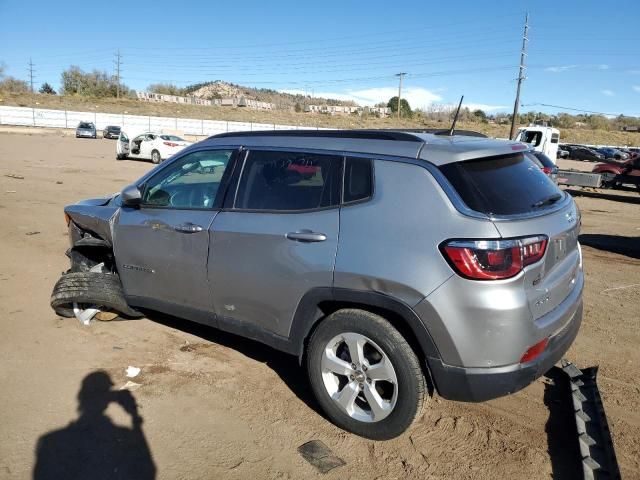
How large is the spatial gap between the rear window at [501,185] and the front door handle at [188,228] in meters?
1.81

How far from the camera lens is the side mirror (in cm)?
424

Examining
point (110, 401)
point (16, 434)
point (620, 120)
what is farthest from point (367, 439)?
point (620, 120)

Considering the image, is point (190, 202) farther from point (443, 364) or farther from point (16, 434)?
point (443, 364)

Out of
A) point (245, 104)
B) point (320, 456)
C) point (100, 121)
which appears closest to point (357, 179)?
point (320, 456)

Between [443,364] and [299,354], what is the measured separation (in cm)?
99

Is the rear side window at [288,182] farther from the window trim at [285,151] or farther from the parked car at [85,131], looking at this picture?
the parked car at [85,131]

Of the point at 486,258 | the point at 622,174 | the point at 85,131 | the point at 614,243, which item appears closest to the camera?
the point at 486,258

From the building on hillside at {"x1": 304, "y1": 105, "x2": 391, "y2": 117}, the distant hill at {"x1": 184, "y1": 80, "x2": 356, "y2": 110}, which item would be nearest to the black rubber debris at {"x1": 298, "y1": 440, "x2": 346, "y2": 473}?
the building on hillside at {"x1": 304, "y1": 105, "x2": 391, "y2": 117}

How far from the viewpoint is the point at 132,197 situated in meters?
4.23

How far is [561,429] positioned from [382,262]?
1654mm

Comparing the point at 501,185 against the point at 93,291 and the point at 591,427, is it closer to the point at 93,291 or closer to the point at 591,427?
the point at 591,427

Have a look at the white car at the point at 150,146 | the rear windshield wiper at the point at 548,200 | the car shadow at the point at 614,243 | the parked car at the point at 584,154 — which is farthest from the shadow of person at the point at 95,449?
the parked car at the point at 584,154

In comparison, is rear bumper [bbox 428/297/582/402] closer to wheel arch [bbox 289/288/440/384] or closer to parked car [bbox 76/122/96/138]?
wheel arch [bbox 289/288/440/384]

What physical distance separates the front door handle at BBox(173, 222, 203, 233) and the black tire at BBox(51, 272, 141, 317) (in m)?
1.10
